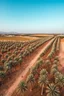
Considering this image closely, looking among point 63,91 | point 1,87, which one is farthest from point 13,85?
point 63,91

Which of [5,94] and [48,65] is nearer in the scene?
[5,94]

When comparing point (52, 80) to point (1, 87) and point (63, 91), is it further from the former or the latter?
point (1, 87)

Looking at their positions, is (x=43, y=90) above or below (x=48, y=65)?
Result: below

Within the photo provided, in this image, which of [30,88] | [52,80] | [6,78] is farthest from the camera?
[6,78]

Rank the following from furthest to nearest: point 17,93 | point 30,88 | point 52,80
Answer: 1. point 52,80
2. point 30,88
3. point 17,93

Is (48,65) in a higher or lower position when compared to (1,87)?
higher

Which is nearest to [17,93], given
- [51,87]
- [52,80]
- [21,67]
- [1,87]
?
[1,87]

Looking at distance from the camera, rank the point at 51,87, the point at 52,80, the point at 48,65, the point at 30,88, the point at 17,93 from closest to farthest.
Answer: the point at 51,87
the point at 17,93
the point at 30,88
the point at 52,80
the point at 48,65

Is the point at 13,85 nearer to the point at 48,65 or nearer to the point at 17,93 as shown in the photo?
the point at 17,93

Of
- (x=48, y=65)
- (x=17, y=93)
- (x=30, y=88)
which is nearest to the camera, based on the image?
(x=17, y=93)
